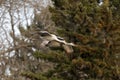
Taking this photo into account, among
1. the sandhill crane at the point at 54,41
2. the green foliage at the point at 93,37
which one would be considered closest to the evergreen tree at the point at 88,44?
the green foliage at the point at 93,37

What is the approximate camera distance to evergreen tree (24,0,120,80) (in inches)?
564

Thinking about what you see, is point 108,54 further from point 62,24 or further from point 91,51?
point 62,24

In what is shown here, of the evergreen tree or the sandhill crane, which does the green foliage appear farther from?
the sandhill crane

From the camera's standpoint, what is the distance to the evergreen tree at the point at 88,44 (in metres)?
14.3

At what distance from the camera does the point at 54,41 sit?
14.5m

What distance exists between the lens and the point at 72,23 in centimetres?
1486

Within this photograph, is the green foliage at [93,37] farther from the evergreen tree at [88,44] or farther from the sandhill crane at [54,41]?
the sandhill crane at [54,41]

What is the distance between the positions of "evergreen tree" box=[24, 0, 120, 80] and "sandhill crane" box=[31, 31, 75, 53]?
0.78 feet

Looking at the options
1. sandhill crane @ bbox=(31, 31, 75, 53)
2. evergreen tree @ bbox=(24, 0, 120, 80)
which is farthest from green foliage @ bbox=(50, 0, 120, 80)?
sandhill crane @ bbox=(31, 31, 75, 53)

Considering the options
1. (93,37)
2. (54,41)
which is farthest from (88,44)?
(54,41)

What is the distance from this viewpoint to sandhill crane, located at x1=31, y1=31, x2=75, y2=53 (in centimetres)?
1397

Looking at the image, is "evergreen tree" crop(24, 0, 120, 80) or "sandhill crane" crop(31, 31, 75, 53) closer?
"sandhill crane" crop(31, 31, 75, 53)

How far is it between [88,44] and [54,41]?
127 centimetres

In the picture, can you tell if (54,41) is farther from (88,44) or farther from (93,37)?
(93,37)
